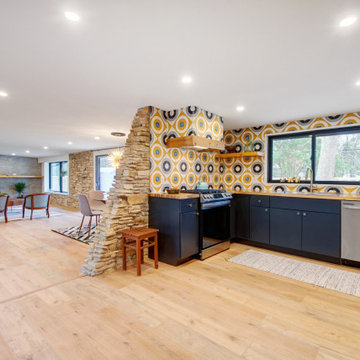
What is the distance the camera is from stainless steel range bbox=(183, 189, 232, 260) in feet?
10.9

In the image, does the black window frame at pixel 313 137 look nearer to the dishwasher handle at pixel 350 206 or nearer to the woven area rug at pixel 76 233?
the dishwasher handle at pixel 350 206

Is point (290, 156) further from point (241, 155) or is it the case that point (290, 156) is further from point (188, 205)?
point (188, 205)

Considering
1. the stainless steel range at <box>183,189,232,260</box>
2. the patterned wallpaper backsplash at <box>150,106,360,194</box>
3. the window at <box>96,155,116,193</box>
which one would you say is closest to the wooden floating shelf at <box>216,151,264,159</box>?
the patterned wallpaper backsplash at <box>150,106,360,194</box>

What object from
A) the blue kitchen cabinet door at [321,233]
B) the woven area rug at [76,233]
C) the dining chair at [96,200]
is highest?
the dining chair at [96,200]

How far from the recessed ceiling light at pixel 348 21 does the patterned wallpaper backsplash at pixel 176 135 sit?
6.95ft

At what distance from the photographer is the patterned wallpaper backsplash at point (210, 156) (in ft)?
11.5

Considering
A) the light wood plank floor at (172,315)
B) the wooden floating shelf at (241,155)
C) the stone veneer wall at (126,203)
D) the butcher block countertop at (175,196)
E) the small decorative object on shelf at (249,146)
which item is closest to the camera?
the light wood plank floor at (172,315)

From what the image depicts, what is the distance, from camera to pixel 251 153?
440 centimetres

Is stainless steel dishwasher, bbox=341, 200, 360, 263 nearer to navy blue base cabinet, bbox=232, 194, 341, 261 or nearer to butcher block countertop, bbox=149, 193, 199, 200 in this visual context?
navy blue base cabinet, bbox=232, 194, 341, 261

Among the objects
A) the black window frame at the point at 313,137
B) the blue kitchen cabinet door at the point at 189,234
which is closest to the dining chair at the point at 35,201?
the blue kitchen cabinet door at the point at 189,234

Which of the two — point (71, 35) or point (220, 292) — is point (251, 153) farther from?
point (71, 35)

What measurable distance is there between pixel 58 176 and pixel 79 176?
7.23ft

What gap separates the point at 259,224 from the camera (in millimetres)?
3912

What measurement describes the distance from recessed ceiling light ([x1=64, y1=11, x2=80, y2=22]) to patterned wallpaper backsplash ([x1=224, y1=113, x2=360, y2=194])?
380cm
